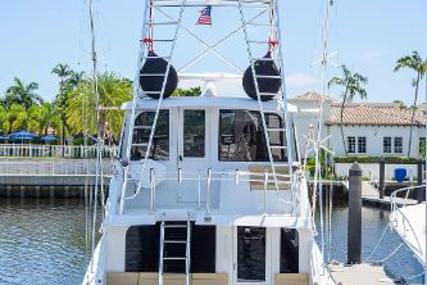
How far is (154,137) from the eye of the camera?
48.8ft

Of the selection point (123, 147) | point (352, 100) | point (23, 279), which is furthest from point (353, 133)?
point (123, 147)

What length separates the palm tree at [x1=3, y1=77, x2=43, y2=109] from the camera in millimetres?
109931

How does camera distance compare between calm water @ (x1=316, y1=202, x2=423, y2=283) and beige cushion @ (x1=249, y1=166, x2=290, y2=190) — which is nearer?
beige cushion @ (x1=249, y1=166, x2=290, y2=190)

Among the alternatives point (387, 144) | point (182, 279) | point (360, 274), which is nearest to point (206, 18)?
point (182, 279)

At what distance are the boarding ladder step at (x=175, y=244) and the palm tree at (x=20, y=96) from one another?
327 feet

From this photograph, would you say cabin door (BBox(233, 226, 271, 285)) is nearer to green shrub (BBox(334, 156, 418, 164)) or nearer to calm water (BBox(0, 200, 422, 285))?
calm water (BBox(0, 200, 422, 285))

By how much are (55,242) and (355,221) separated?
43.6ft

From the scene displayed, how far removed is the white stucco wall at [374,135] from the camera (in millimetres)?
66312

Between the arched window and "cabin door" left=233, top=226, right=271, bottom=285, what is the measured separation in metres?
2.62

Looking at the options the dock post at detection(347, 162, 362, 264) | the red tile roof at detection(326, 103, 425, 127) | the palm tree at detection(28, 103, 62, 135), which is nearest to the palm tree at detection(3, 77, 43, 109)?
the palm tree at detection(28, 103, 62, 135)

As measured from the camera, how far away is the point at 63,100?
88.3 m

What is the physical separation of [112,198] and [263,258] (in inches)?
113

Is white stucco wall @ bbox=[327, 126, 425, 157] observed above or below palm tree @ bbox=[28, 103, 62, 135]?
below

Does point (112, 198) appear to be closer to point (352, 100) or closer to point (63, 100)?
point (352, 100)
